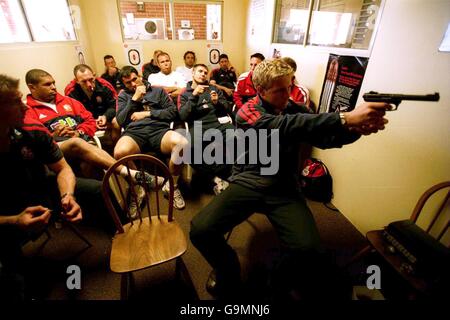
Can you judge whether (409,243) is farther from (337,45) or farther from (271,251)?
(337,45)

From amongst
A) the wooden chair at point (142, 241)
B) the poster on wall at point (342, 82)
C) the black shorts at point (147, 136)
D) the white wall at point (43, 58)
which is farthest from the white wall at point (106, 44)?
the poster on wall at point (342, 82)

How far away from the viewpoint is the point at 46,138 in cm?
131

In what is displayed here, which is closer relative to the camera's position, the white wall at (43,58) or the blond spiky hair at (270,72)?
the blond spiky hair at (270,72)

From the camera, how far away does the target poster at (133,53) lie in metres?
4.43

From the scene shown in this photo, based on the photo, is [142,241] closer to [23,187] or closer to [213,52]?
[23,187]

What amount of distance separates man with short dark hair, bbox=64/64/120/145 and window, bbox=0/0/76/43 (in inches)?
20.2

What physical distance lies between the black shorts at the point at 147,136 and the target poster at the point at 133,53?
2.92m

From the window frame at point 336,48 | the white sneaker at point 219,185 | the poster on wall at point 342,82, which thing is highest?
the window frame at point 336,48

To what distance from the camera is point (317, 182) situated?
6.93 feet

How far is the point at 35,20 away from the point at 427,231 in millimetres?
3905

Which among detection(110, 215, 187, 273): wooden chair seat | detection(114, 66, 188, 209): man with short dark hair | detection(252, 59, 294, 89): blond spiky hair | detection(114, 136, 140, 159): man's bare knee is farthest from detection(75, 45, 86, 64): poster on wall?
detection(252, 59, 294, 89): blond spiky hair

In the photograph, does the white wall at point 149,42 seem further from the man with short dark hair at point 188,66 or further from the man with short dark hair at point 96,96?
the man with short dark hair at point 96,96

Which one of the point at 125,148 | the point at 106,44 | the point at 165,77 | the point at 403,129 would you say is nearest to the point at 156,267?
the point at 125,148

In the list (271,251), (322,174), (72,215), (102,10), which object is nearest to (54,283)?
(72,215)
